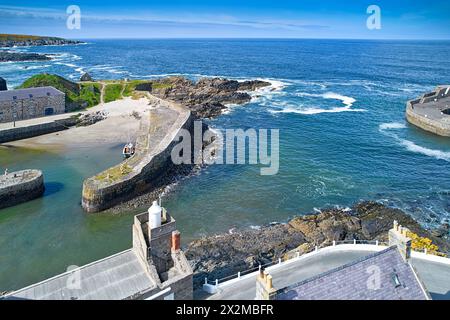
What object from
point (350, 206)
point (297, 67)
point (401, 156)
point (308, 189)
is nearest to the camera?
point (350, 206)

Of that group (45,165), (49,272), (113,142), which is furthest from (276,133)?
(49,272)

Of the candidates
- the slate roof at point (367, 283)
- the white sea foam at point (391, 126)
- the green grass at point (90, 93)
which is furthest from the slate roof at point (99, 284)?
the green grass at point (90, 93)

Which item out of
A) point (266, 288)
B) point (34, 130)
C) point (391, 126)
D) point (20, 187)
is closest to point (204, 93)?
point (34, 130)

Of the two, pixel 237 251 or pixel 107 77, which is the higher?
pixel 107 77

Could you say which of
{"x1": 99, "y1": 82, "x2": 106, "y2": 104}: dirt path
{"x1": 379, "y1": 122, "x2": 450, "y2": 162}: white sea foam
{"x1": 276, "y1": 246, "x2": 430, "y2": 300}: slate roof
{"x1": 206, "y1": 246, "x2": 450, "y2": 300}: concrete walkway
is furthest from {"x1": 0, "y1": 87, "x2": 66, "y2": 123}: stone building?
{"x1": 276, "y1": 246, "x2": 430, "y2": 300}: slate roof

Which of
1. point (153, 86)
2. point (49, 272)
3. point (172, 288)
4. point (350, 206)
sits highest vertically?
point (153, 86)

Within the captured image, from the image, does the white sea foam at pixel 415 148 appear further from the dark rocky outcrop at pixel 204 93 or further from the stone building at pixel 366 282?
the stone building at pixel 366 282

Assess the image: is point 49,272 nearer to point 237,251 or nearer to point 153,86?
point 237,251
